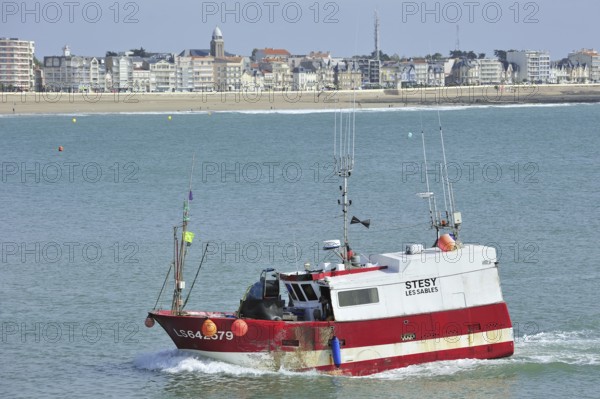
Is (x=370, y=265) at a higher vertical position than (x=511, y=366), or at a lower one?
higher

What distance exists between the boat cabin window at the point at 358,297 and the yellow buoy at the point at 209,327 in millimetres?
2826

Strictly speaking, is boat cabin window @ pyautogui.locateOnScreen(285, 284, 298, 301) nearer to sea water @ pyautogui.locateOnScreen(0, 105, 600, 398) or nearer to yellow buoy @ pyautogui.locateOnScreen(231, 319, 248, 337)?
yellow buoy @ pyautogui.locateOnScreen(231, 319, 248, 337)

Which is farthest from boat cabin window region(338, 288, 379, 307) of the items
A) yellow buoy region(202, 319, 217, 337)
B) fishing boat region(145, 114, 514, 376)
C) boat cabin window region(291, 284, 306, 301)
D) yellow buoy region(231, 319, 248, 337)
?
yellow buoy region(202, 319, 217, 337)

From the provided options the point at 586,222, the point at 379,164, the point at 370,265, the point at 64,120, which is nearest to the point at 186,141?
the point at 379,164

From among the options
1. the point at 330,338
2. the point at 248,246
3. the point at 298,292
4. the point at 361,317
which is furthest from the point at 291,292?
the point at 248,246

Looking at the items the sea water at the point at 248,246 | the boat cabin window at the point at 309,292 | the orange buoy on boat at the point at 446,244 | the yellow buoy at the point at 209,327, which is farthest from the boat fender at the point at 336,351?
the orange buoy on boat at the point at 446,244

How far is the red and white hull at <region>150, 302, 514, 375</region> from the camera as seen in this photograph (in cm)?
2650

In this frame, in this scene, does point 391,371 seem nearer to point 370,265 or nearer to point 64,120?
point 370,265

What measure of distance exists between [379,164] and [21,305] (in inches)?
1816

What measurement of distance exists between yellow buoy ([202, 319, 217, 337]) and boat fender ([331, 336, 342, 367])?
262cm

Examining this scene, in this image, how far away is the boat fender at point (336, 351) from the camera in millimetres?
26438

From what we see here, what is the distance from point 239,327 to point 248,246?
627 inches

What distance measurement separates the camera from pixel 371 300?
26766 millimetres

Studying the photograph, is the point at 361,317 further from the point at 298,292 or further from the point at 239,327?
the point at 239,327
